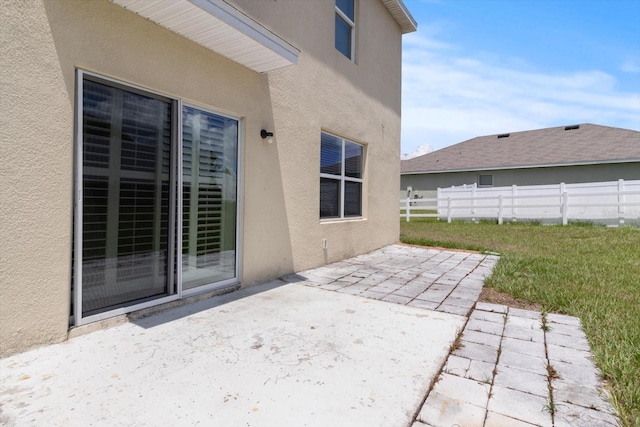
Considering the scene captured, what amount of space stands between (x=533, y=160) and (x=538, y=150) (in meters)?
1.34

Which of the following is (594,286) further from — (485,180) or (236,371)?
(485,180)

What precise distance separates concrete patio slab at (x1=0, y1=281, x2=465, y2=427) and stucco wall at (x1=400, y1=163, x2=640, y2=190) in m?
19.3

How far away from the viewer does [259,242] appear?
4.64m

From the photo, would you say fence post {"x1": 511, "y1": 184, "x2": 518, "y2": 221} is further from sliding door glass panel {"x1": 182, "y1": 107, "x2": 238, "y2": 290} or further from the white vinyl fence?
sliding door glass panel {"x1": 182, "y1": 107, "x2": 238, "y2": 290}

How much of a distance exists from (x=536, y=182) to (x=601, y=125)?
21.0 feet

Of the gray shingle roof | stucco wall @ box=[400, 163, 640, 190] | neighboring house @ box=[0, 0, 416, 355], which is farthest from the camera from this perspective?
the gray shingle roof

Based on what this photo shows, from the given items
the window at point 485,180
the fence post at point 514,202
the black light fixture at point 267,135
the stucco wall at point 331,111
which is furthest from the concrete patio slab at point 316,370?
the window at point 485,180

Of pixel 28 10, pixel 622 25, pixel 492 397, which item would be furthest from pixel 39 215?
pixel 622 25

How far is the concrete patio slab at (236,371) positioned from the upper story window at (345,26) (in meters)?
5.59

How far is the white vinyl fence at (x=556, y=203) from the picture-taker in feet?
45.0

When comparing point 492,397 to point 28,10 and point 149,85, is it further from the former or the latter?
point 28,10

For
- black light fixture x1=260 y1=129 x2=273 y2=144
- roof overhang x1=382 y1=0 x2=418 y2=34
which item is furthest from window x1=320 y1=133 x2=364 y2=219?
roof overhang x1=382 y1=0 x2=418 y2=34

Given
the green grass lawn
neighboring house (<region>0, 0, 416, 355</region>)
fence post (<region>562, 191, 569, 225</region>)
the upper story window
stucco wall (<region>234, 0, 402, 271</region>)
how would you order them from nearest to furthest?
1. the green grass lawn
2. neighboring house (<region>0, 0, 416, 355</region>)
3. stucco wall (<region>234, 0, 402, 271</region>)
4. the upper story window
5. fence post (<region>562, 191, 569, 225</region>)

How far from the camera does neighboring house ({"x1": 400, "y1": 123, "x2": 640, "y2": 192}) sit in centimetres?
1711
